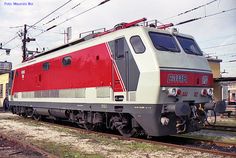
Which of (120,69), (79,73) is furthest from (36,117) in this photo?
(120,69)

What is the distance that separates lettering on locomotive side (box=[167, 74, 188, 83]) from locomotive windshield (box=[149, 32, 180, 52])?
93 centimetres

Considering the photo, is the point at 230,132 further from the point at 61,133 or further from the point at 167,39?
the point at 61,133

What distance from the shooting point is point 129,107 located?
34.8ft

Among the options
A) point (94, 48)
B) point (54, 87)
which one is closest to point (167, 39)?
point (94, 48)

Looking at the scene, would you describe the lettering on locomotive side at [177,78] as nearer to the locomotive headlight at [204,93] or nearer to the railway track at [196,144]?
the locomotive headlight at [204,93]

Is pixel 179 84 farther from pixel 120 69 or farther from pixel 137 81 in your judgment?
pixel 120 69

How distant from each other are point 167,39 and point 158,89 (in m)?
2.16

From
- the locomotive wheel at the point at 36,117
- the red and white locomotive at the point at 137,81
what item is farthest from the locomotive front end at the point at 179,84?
the locomotive wheel at the point at 36,117

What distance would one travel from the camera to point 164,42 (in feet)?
35.5

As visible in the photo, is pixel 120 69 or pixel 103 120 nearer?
pixel 120 69

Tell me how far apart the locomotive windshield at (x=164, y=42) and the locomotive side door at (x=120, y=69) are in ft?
3.08

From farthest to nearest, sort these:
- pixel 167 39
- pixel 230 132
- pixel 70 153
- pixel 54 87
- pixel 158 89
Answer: pixel 54 87, pixel 230 132, pixel 167 39, pixel 158 89, pixel 70 153

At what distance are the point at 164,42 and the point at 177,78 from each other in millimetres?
1353

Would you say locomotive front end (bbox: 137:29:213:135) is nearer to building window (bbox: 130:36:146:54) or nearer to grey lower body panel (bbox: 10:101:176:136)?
grey lower body panel (bbox: 10:101:176:136)
